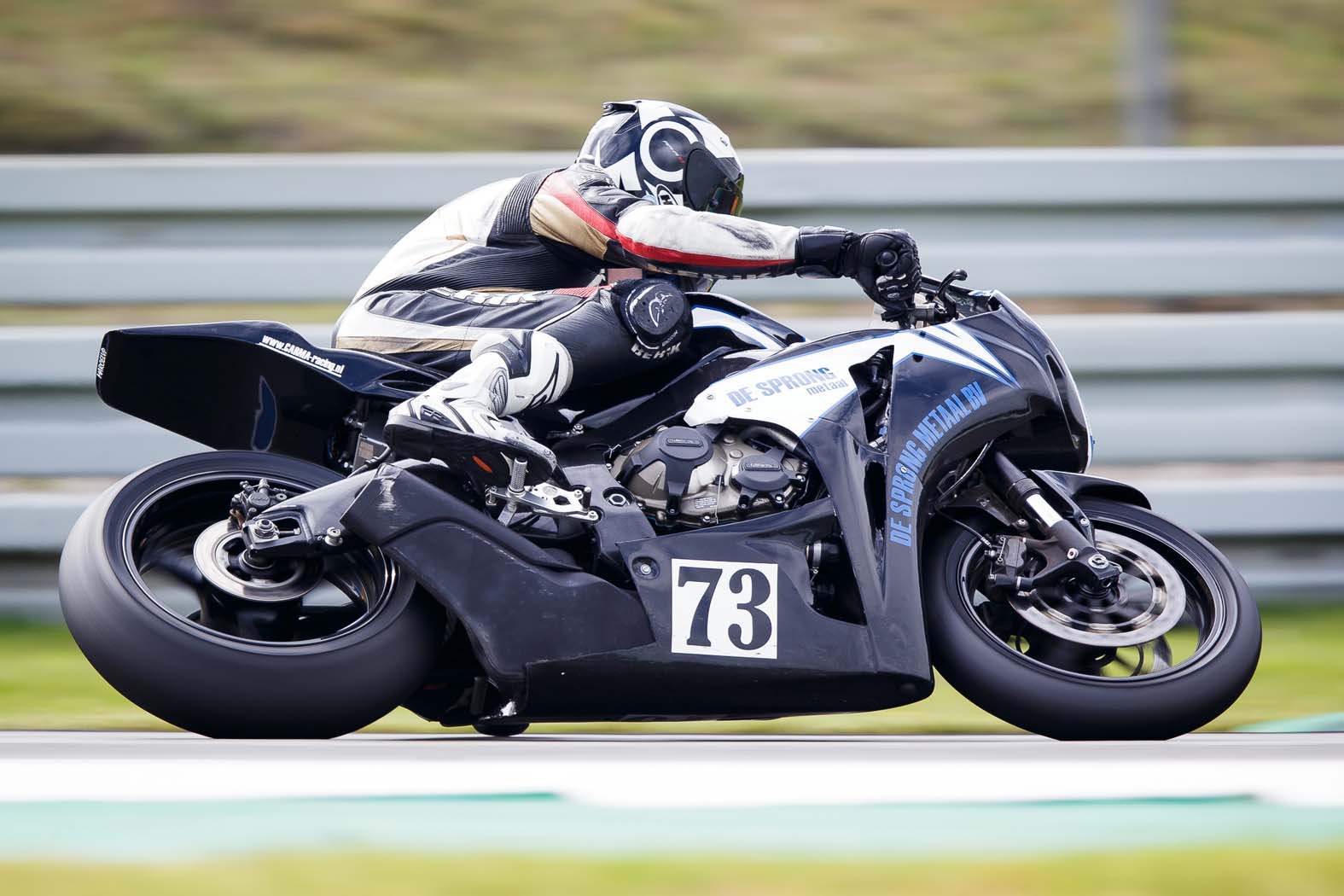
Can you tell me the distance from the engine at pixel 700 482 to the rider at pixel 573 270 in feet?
0.76

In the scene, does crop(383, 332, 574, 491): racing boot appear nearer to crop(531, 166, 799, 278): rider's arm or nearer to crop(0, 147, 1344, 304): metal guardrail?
crop(531, 166, 799, 278): rider's arm

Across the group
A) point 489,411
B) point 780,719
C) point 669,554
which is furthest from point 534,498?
point 780,719

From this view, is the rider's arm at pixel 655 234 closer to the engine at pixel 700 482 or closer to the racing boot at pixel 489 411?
the racing boot at pixel 489 411

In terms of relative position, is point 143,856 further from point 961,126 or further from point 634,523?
point 961,126

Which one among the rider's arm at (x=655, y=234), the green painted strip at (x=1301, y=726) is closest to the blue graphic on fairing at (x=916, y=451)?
the rider's arm at (x=655, y=234)

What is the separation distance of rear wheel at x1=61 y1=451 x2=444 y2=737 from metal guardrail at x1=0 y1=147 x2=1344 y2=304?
5.47ft

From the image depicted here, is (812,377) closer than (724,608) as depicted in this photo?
No

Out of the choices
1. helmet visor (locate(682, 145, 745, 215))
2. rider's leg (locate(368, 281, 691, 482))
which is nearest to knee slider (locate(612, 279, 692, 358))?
rider's leg (locate(368, 281, 691, 482))

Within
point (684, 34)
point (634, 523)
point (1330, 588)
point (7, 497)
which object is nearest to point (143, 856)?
point (634, 523)

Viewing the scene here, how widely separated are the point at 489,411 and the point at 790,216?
1.98 m

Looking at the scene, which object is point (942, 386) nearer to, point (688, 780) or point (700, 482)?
point (700, 482)

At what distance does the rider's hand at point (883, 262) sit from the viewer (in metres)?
3.74

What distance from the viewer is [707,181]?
3.94 metres

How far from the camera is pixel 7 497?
497 centimetres
